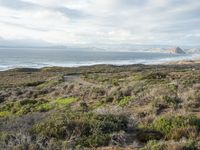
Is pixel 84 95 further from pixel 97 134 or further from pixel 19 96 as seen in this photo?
pixel 97 134

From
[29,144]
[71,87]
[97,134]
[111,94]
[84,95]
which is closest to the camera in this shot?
[29,144]

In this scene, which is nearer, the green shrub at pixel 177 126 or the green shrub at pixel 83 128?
the green shrub at pixel 83 128

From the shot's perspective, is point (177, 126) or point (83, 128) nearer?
point (83, 128)

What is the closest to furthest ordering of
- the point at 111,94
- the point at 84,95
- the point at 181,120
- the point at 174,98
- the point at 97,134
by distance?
the point at 97,134 → the point at 181,120 → the point at 174,98 → the point at 111,94 → the point at 84,95

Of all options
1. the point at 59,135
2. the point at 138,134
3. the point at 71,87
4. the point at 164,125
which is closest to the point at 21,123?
the point at 59,135

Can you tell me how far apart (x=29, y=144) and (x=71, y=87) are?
19.5 m

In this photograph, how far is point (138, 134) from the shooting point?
7738 millimetres

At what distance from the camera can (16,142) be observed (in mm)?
6410

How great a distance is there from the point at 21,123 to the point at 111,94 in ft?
32.9

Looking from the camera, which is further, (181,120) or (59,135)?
(181,120)

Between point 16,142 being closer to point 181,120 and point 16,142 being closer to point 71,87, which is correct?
point 181,120

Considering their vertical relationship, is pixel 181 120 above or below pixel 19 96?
above

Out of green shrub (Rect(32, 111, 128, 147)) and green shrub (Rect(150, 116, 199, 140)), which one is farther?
green shrub (Rect(150, 116, 199, 140))

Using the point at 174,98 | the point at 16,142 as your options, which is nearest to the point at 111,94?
the point at 174,98
